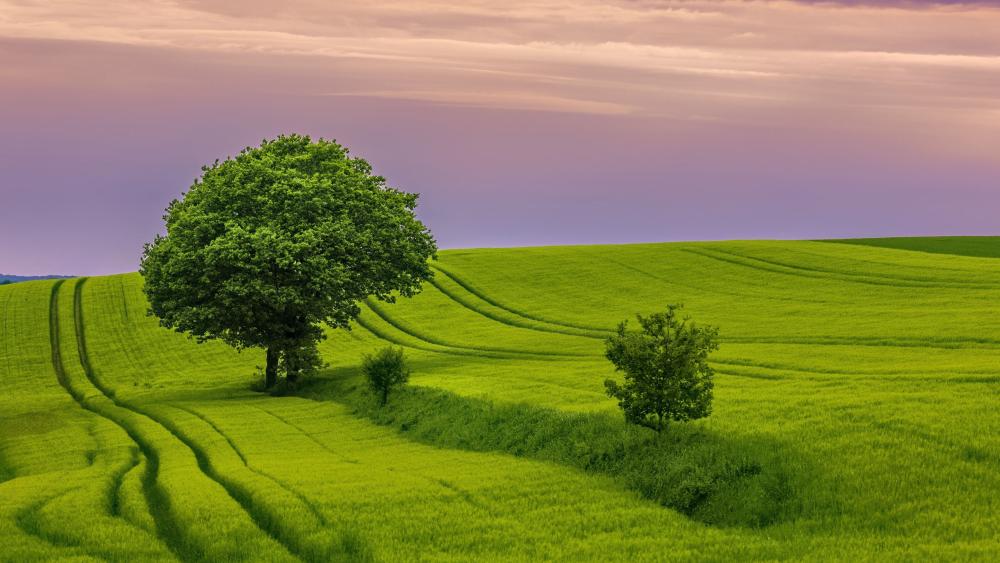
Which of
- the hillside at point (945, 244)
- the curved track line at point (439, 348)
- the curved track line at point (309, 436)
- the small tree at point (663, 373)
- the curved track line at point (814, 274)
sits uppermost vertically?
the hillside at point (945, 244)

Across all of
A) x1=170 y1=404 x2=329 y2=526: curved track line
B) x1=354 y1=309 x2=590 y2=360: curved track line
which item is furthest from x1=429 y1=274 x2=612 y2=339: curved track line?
x1=170 y1=404 x2=329 y2=526: curved track line

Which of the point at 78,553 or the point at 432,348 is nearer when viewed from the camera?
the point at 78,553

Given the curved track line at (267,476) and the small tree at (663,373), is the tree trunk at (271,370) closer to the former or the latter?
the curved track line at (267,476)

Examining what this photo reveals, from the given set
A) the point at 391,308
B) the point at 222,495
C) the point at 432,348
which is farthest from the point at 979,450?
the point at 391,308

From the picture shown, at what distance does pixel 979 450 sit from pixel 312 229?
4112 cm

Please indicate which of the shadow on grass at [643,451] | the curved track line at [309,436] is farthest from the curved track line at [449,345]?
the curved track line at [309,436]

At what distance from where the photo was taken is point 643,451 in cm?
3206

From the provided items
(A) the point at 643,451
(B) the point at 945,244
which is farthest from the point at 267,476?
(B) the point at 945,244

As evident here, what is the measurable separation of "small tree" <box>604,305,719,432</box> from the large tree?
95.8 feet

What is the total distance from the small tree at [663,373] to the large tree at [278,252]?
29.2 metres

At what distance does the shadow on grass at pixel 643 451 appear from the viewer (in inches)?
1067

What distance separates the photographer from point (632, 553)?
→ 2314 cm

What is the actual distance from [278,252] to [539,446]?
27275mm

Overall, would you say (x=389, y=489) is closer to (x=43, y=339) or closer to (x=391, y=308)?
(x=391, y=308)
